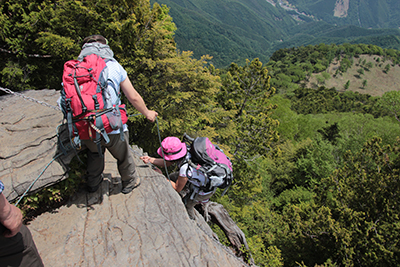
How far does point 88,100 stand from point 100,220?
1949 mm

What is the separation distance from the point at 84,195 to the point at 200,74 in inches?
281

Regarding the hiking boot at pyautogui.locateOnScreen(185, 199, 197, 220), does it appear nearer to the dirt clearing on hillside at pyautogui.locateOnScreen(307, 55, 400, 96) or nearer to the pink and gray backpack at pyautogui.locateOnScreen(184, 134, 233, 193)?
the pink and gray backpack at pyautogui.locateOnScreen(184, 134, 233, 193)

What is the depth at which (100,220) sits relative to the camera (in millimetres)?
3570

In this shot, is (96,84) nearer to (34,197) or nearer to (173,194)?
(34,197)

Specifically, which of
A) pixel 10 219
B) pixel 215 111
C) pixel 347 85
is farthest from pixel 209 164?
pixel 347 85

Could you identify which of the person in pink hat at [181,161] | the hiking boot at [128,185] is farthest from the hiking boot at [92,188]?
the person in pink hat at [181,161]

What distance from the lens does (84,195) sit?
388cm

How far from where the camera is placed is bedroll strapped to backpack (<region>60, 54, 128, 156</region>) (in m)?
2.78

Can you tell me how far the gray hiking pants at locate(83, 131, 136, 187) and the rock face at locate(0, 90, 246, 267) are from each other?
13.2 inches

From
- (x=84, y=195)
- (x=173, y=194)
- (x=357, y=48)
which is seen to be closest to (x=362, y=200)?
(x=173, y=194)

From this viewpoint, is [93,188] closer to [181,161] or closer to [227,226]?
[181,161]

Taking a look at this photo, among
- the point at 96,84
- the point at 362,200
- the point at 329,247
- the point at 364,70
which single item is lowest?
the point at 329,247

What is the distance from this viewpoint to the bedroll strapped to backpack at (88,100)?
9.12 ft

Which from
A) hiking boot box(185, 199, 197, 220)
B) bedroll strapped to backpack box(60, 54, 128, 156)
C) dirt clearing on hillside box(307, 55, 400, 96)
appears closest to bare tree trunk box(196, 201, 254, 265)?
hiking boot box(185, 199, 197, 220)
